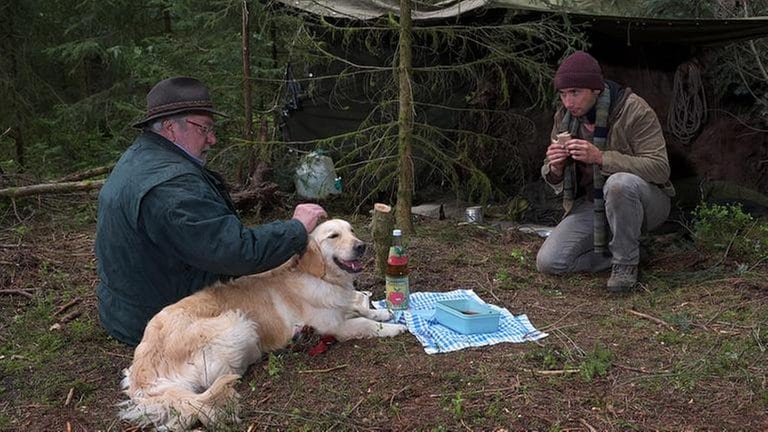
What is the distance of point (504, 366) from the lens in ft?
10.3

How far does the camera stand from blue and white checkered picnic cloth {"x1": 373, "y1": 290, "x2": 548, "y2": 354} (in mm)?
3443

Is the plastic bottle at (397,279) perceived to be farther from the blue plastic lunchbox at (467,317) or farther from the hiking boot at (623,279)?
the hiking boot at (623,279)

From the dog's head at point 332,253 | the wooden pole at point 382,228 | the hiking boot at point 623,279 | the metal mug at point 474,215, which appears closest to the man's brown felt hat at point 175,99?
the dog's head at point 332,253

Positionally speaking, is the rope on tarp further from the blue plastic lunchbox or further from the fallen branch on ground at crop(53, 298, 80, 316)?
the fallen branch on ground at crop(53, 298, 80, 316)

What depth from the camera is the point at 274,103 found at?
764 cm

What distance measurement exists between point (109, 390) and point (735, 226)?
15.5 feet

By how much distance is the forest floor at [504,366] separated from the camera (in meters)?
2.69

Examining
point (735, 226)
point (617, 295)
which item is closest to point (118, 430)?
point (617, 295)

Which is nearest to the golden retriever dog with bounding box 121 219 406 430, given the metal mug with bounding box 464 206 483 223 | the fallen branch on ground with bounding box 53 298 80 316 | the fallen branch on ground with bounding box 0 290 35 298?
the fallen branch on ground with bounding box 53 298 80 316

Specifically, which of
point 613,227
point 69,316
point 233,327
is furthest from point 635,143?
point 69,316

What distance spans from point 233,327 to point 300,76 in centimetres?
552

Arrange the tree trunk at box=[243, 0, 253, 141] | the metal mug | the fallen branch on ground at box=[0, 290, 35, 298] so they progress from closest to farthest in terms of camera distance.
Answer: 1. the fallen branch on ground at box=[0, 290, 35, 298]
2. the metal mug
3. the tree trunk at box=[243, 0, 253, 141]

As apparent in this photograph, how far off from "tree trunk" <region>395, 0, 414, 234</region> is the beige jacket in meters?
1.80

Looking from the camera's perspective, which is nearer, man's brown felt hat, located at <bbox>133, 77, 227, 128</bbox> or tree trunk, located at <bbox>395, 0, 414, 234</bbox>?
man's brown felt hat, located at <bbox>133, 77, 227, 128</bbox>
